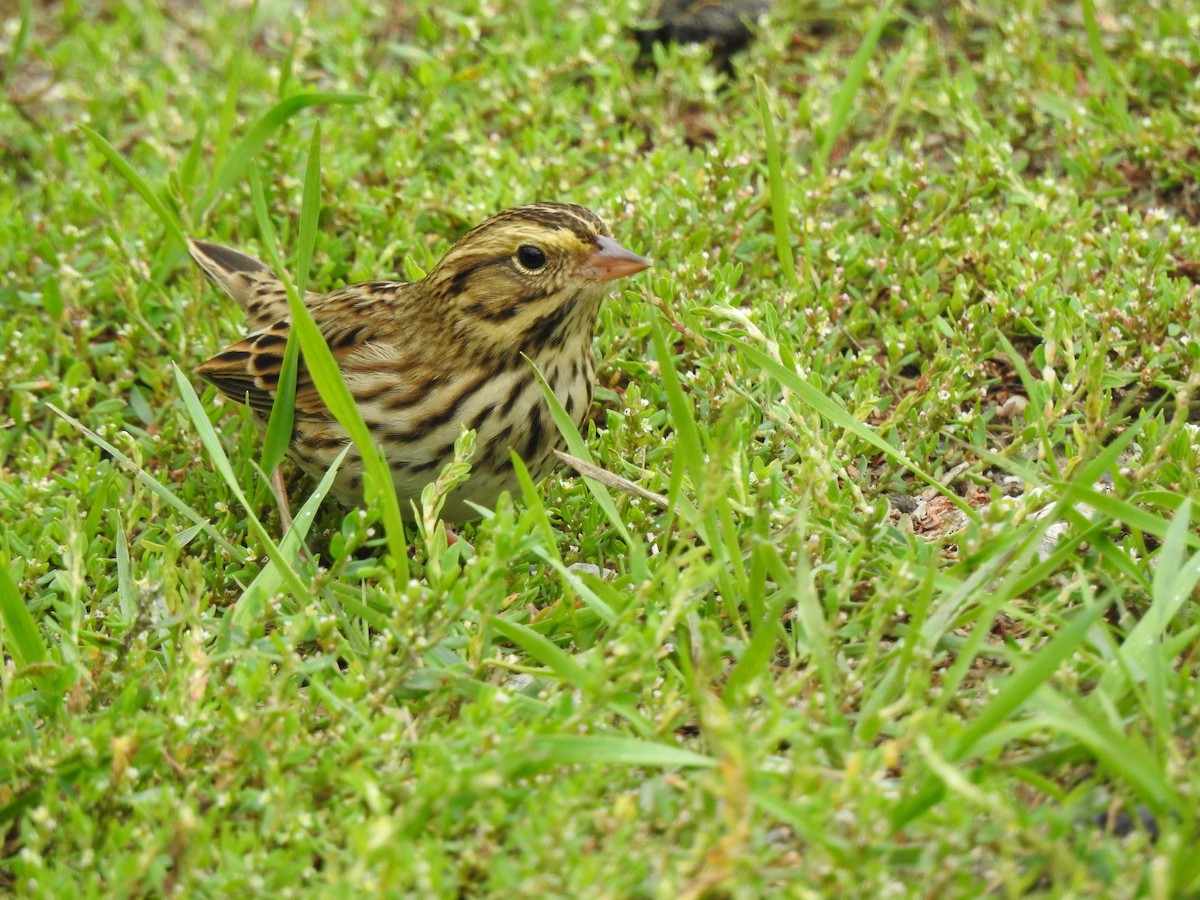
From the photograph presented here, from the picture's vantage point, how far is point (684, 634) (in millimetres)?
3602

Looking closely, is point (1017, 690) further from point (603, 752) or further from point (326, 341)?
point (326, 341)

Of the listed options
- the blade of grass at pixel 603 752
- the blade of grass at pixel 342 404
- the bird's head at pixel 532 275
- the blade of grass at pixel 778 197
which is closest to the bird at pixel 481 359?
the bird's head at pixel 532 275

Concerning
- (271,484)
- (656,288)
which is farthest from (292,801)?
(656,288)

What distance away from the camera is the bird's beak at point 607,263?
422cm

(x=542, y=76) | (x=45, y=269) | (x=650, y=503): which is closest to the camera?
(x=650, y=503)

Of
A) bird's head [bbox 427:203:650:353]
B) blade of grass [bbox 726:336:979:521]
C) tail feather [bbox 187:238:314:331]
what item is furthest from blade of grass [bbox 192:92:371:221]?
blade of grass [bbox 726:336:979:521]

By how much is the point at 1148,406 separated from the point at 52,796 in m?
3.25

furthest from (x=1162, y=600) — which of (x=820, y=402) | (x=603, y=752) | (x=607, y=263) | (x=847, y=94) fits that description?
(x=847, y=94)

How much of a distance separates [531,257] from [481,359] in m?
0.33

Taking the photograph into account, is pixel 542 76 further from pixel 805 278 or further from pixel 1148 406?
pixel 1148 406

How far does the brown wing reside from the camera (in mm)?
4570

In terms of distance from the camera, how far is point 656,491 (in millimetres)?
4281

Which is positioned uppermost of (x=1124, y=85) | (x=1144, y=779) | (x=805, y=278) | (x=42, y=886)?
(x=1124, y=85)

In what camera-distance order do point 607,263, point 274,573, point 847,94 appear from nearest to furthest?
point 274,573, point 607,263, point 847,94
